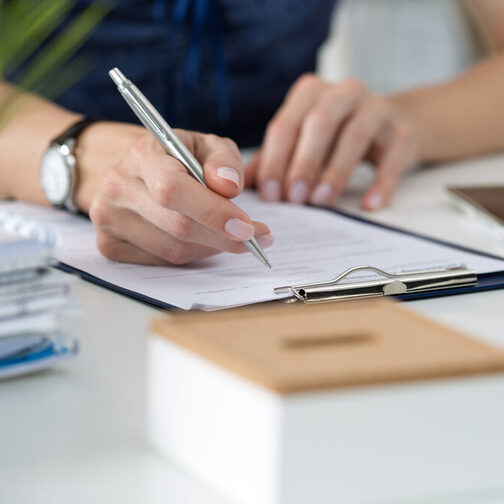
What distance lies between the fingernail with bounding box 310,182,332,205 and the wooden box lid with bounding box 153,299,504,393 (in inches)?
21.0

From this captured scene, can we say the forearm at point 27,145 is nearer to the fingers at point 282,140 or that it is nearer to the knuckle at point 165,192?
the fingers at point 282,140

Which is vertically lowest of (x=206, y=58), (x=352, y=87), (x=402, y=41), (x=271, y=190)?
(x=271, y=190)

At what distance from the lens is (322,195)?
3.18 ft

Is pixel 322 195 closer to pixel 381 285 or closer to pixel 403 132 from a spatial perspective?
pixel 403 132

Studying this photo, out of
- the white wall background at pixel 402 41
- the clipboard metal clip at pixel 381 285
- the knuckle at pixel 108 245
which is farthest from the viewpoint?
the white wall background at pixel 402 41

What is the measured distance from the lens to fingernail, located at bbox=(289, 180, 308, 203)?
963mm

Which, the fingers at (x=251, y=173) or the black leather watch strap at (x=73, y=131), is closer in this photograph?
the black leather watch strap at (x=73, y=131)

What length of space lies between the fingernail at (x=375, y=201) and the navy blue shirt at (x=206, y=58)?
48cm

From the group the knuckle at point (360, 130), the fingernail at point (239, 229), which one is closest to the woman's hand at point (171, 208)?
the fingernail at point (239, 229)

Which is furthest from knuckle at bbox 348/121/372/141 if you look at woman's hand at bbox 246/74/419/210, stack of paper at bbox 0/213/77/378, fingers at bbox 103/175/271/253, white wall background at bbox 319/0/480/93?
white wall background at bbox 319/0/480/93

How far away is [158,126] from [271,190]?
33 centimetres

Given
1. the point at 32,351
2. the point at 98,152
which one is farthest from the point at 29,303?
the point at 98,152

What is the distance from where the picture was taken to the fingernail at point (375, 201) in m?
Answer: 0.98

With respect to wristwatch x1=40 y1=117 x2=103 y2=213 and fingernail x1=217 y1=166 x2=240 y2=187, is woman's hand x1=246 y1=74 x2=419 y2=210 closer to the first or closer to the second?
wristwatch x1=40 y1=117 x2=103 y2=213
